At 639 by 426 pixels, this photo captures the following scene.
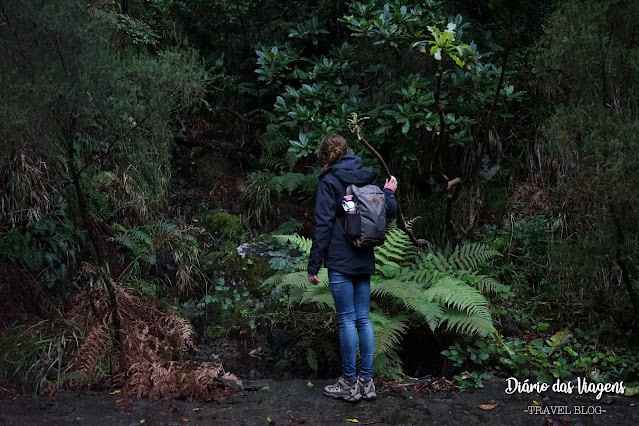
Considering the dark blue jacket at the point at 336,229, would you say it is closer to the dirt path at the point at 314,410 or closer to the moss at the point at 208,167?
the dirt path at the point at 314,410

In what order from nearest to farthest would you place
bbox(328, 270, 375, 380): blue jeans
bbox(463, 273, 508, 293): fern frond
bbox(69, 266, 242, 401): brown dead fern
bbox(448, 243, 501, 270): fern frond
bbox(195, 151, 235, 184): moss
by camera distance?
bbox(328, 270, 375, 380): blue jeans → bbox(69, 266, 242, 401): brown dead fern → bbox(463, 273, 508, 293): fern frond → bbox(448, 243, 501, 270): fern frond → bbox(195, 151, 235, 184): moss

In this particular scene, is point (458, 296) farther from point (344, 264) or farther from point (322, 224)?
point (322, 224)

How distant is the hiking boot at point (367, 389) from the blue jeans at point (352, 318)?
43 mm

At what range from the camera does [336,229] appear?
455 centimetres

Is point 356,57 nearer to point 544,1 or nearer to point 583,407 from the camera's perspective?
point 544,1

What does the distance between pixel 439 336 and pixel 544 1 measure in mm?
4950

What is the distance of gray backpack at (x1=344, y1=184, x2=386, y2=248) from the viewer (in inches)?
174

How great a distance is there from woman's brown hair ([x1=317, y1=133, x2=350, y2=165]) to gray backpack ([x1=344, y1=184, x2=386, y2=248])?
0.30 m

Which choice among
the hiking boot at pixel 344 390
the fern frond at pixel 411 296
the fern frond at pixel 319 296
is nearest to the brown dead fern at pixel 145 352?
the hiking boot at pixel 344 390

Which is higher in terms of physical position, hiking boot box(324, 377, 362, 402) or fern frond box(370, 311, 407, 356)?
fern frond box(370, 311, 407, 356)

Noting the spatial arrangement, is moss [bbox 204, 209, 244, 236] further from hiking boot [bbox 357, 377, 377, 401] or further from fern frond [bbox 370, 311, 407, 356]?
hiking boot [bbox 357, 377, 377, 401]

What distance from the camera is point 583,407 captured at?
4578mm

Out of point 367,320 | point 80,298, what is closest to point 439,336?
point 367,320

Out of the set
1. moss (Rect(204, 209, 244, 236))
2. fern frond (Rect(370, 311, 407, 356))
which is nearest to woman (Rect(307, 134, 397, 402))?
fern frond (Rect(370, 311, 407, 356))
